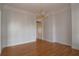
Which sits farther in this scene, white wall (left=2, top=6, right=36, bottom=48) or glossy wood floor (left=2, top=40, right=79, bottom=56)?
white wall (left=2, top=6, right=36, bottom=48)

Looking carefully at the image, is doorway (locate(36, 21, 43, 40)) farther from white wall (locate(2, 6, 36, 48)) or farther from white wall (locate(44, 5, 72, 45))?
white wall (locate(44, 5, 72, 45))

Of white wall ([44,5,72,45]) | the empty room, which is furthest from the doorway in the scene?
white wall ([44,5,72,45])

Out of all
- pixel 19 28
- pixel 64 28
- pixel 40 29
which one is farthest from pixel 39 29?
pixel 64 28

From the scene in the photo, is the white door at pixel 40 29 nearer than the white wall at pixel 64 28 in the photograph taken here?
No

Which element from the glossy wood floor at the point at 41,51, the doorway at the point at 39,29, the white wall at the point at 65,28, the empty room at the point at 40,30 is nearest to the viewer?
the glossy wood floor at the point at 41,51

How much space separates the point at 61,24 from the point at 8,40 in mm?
1655

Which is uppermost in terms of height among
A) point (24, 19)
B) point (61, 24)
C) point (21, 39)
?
point (24, 19)

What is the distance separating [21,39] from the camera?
2.85 metres

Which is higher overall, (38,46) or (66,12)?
(66,12)

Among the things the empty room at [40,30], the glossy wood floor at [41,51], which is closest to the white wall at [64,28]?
the empty room at [40,30]

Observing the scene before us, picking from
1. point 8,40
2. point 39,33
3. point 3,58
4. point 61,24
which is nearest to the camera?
point 3,58

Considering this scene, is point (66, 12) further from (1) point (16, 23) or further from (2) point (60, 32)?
(1) point (16, 23)

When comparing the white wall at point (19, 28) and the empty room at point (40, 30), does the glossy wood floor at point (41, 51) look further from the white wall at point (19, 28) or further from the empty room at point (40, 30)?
the white wall at point (19, 28)

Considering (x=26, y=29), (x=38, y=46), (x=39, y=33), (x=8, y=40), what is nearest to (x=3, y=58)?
(x=8, y=40)
